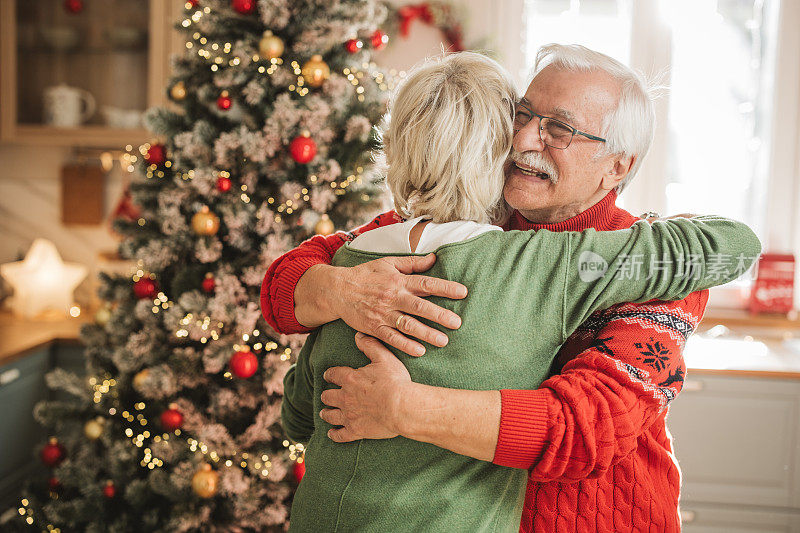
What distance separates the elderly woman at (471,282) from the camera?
86 cm

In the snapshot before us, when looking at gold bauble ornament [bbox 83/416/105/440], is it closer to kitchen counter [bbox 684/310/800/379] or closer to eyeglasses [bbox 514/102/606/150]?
eyeglasses [bbox 514/102/606/150]

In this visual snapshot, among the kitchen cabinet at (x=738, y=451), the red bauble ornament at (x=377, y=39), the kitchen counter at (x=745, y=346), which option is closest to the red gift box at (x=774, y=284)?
the kitchen counter at (x=745, y=346)

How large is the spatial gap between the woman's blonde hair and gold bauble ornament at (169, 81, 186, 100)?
1.09 m

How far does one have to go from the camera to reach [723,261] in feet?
2.89

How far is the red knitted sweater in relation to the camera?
2.72 ft

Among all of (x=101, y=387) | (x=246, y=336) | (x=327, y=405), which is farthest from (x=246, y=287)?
(x=327, y=405)

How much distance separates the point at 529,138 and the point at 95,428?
1.61 metres

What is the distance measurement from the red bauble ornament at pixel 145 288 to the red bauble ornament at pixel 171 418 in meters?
0.33

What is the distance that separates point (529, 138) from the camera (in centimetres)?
100

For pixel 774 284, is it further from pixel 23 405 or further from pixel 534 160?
pixel 23 405

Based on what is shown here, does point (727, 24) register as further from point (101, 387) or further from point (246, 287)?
point (101, 387)

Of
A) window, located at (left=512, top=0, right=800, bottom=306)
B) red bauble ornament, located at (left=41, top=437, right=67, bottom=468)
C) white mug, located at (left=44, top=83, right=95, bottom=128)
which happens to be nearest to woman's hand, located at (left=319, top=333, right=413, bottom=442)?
red bauble ornament, located at (left=41, top=437, right=67, bottom=468)

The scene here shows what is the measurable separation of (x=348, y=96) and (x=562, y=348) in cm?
113

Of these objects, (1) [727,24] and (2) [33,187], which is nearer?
(1) [727,24]
